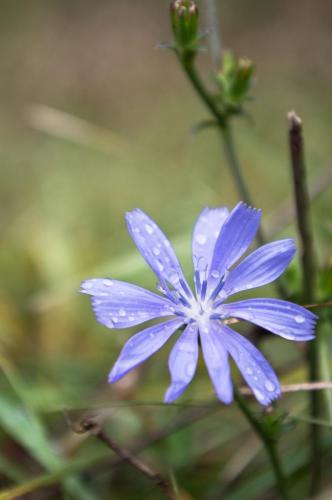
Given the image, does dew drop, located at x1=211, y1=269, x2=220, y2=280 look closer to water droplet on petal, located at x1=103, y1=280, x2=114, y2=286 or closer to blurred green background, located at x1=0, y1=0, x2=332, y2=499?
water droplet on petal, located at x1=103, y1=280, x2=114, y2=286

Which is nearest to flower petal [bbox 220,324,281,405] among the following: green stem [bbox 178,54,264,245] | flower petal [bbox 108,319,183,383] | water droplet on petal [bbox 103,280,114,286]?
flower petal [bbox 108,319,183,383]

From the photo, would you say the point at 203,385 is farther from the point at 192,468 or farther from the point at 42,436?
the point at 42,436

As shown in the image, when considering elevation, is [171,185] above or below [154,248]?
above

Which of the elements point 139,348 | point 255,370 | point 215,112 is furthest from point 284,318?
point 215,112

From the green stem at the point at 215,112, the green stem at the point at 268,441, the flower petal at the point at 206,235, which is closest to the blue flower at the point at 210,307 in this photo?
the flower petal at the point at 206,235

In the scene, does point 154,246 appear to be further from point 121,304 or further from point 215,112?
point 215,112

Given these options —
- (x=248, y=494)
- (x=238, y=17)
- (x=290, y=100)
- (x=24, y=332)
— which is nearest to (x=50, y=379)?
(x=24, y=332)

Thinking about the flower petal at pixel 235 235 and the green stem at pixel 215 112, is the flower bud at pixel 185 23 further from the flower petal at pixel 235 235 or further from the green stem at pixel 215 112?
the flower petal at pixel 235 235

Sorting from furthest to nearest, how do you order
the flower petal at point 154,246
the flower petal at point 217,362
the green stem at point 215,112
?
the green stem at point 215,112
the flower petal at point 154,246
the flower petal at point 217,362
